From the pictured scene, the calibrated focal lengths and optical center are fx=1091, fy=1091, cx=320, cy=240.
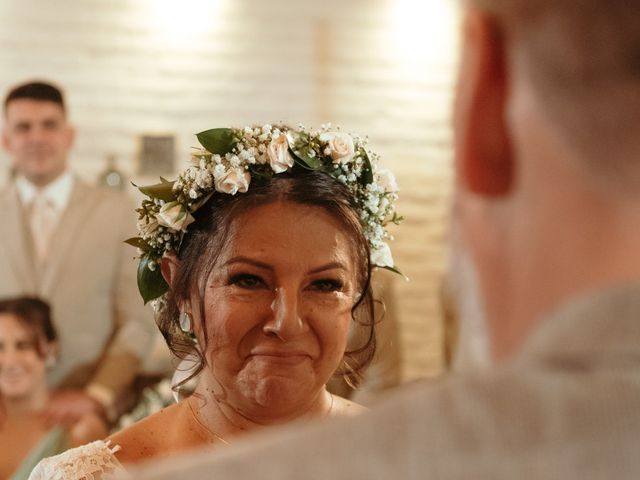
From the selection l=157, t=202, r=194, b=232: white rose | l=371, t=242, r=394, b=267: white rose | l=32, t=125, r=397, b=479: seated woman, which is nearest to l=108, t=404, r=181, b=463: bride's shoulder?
l=32, t=125, r=397, b=479: seated woman

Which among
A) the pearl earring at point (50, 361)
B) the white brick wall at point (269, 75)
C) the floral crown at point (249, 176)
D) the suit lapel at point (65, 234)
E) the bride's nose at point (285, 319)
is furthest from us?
the white brick wall at point (269, 75)

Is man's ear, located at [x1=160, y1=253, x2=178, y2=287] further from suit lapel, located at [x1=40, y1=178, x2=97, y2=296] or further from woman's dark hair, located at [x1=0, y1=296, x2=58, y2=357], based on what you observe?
suit lapel, located at [x1=40, y1=178, x2=97, y2=296]

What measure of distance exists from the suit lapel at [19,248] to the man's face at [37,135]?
0.27m

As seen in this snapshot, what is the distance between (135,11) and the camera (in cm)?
683

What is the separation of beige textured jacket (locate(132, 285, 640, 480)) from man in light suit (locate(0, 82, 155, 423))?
4.60m

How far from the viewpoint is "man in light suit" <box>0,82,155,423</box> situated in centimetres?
529

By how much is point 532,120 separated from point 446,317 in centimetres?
592

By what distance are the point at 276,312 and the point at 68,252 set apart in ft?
11.7

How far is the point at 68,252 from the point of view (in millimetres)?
5449

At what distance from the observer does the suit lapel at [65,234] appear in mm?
5453

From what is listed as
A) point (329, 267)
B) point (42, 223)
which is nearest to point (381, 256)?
point (329, 267)

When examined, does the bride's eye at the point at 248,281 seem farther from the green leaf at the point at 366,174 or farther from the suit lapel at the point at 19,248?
the suit lapel at the point at 19,248

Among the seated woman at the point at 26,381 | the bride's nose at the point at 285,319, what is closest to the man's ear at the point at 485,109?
the bride's nose at the point at 285,319

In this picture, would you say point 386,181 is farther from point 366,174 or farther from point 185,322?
point 185,322
